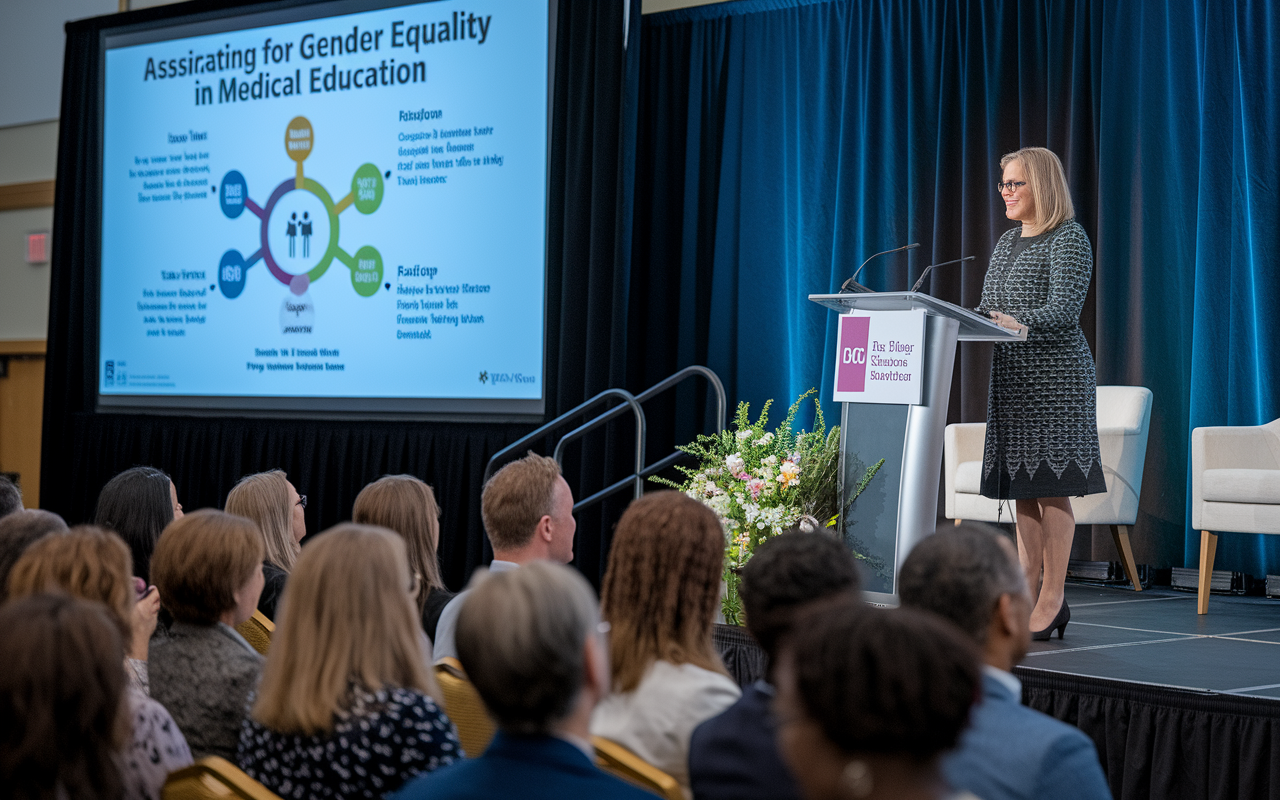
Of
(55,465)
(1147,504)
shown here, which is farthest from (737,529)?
(55,465)

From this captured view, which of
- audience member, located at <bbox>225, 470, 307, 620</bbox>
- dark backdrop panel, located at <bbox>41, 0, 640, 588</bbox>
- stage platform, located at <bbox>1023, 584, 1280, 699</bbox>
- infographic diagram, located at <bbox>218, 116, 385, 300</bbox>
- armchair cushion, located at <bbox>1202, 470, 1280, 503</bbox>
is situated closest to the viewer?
stage platform, located at <bbox>1023, 584, 1280, 699</bbox>

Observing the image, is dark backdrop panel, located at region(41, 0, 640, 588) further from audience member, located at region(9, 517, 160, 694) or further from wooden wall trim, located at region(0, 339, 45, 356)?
audience member, located at region(9, 517, 160, 694)

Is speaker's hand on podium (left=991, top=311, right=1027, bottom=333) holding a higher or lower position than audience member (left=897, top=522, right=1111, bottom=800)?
higher

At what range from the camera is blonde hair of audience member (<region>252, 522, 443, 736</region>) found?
5.15 feet

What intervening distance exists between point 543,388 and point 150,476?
3.11 m

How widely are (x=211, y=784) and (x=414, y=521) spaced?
1.45 metres


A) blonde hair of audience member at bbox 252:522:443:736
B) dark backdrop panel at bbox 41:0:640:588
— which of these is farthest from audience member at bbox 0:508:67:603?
dark backdrop panel at bbox 41:0:640:588

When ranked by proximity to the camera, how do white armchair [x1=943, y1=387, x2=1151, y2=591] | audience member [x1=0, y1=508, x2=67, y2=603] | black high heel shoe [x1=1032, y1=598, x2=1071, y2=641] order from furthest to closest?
white armchair [x1=943, y1=387, x2=1151, y2=591], black high heel shoe [x1=1032, y1=598, x2=1071, y2=641], audience member [x1=0, y1=508, x2=67, y2=603]

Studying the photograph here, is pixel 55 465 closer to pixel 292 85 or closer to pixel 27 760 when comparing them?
pixel 292 85

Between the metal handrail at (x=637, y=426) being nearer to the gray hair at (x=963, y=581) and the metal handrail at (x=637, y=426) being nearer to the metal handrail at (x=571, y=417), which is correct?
the metal handrail at (x=571, y=417)

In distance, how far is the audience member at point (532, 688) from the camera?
4.08 feet

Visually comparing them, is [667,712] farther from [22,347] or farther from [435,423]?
[22,347]

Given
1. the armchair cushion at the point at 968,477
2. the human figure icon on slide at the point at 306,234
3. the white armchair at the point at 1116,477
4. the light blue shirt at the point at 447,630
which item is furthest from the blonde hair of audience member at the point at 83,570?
the human figure icon on slide at the point at 306,234

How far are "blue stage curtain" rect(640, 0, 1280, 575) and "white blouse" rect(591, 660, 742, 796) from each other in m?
4.34
